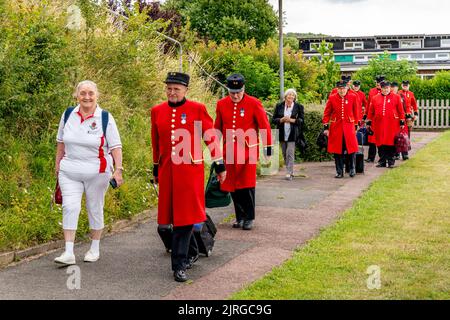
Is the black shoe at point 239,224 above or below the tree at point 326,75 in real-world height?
below

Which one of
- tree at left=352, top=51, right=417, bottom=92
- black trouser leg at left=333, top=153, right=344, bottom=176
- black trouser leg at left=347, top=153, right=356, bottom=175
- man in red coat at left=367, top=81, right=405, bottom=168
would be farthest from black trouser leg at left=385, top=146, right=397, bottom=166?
tree at left=352, top=51, right=417, bottom=92

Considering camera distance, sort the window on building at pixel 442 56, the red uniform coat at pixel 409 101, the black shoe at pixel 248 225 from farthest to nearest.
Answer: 1. the window on building at pixel 442 56
2. the red uniform coat at pixel 409 101
3. the black shoe at pixel 248 225

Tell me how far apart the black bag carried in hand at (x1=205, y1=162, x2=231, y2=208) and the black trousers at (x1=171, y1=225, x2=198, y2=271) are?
1668mm

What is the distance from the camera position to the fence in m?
31.5

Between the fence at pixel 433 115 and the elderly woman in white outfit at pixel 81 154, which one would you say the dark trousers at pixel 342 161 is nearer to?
the elderly woman in white outfit at pixel 81 154

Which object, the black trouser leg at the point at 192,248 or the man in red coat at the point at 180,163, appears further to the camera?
the black trouser leg at the point at 192,248

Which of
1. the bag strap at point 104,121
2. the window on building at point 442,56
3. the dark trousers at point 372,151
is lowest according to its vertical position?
the dark trousers at point 372,151

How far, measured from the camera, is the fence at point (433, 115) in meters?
31.5

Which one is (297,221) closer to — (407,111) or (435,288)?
(435,288)

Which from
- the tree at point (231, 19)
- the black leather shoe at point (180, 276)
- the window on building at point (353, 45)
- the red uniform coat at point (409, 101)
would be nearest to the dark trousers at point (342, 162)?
the red uniform coat at point (409, 101)

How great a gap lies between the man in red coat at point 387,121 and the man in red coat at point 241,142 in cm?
760

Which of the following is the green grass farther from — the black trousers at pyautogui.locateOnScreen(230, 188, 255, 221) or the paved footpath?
the black trousers at pyautogui.locateOnScreen(230, 188, 255, 221)

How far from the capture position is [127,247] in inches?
327
